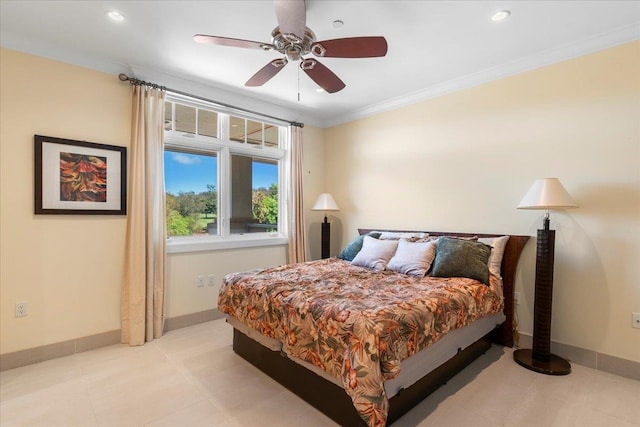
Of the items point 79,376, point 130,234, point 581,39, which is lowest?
point 79,376

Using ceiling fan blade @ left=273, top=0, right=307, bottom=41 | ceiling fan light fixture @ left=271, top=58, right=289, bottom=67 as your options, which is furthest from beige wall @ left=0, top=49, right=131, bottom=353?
ceiling fan blade @ left=273, top=0, right=307, bottom=41

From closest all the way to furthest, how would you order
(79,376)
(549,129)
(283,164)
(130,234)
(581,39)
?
1. (79,376)
2. (581,39)
3. (549,129)
4. (130,234)
5. (283,164)

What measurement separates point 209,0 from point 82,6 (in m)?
0.97

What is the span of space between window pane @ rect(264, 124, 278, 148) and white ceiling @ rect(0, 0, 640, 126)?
1.00 metres

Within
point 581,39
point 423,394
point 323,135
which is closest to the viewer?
point 423,394

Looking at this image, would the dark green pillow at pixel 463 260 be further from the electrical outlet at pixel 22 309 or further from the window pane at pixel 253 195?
the electrical outlet at pixel 22 309

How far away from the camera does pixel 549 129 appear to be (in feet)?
9.45

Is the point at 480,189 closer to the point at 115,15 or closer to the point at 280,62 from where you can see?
the point at 280,62

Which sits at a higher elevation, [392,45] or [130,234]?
[392,45]

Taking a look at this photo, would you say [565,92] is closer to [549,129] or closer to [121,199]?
[549,129]

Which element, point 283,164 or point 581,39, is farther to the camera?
point 283,164

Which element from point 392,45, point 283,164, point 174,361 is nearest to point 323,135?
point 283,164

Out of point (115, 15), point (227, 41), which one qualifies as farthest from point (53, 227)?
point (227, 41)

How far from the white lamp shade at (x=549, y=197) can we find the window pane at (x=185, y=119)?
371 cm
